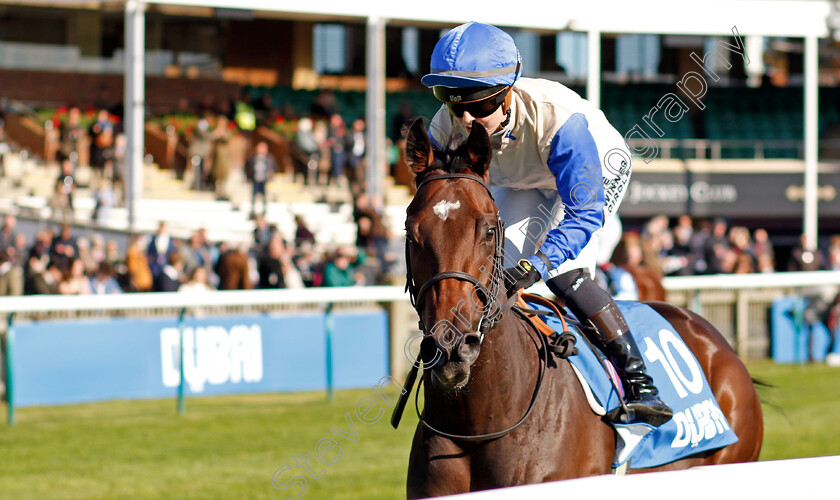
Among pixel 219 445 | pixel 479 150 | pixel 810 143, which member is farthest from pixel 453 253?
pixel 810 143

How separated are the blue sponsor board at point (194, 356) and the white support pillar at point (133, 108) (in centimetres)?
491

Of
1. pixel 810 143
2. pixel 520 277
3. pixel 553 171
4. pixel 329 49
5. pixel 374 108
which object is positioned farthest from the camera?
pixel 329 49

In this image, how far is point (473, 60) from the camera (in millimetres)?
2750

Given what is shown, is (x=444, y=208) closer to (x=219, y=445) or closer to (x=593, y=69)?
(x=219, y=445)

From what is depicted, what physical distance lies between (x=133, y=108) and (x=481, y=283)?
1124 cm

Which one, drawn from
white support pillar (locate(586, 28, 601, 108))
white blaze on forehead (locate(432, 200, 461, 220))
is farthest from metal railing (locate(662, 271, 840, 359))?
white blaze on forehead (locate(432, 200, 461, 220))

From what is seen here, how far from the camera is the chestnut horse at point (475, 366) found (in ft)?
7.89

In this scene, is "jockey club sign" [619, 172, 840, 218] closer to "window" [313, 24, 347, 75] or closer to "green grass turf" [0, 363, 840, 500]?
"window" [313, 24, 347, 75]

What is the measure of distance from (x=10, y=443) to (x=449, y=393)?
4793 millimetres

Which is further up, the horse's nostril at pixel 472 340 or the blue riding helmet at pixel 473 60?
the blue riding helmet at pixel 473 60

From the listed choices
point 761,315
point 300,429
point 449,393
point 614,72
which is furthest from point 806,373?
point 614,72

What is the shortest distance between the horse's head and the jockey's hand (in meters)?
0.03

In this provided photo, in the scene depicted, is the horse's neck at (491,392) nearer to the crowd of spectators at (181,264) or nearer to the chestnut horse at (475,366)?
the chestnut horse at (475,366)

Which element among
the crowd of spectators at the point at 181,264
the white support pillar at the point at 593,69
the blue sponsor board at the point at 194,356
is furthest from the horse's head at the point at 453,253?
the white support pillar at the point at 593,69
